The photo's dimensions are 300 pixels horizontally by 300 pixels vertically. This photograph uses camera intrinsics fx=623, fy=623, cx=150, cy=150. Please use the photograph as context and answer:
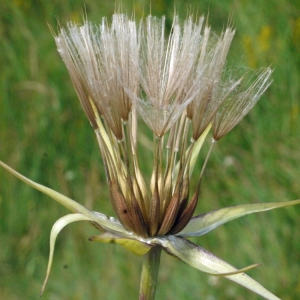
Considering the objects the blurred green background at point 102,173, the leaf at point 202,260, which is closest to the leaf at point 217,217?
the leaf at point 202,260

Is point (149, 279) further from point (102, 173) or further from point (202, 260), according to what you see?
point (102, 173)

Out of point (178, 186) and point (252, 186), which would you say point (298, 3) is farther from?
point (178, 186)

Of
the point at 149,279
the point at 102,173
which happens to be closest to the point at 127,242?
the point at 149,279

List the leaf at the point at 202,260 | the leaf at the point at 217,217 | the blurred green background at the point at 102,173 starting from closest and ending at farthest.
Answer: the leaf at the point at 202,260, the leaf at the point at 217,217, the blurred green background at the point at 102,173

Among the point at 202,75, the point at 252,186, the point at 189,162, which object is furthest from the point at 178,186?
the point at 252,186

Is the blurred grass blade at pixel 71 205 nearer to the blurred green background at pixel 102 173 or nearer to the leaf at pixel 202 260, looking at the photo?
the leaf at pixel 202 260

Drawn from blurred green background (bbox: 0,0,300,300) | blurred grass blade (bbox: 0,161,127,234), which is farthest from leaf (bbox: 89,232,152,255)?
blurred green background (bbox: 0,0,300,300)

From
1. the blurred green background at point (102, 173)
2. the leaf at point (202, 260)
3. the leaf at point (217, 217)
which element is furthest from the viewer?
the blurred green background at point (102, 173)
